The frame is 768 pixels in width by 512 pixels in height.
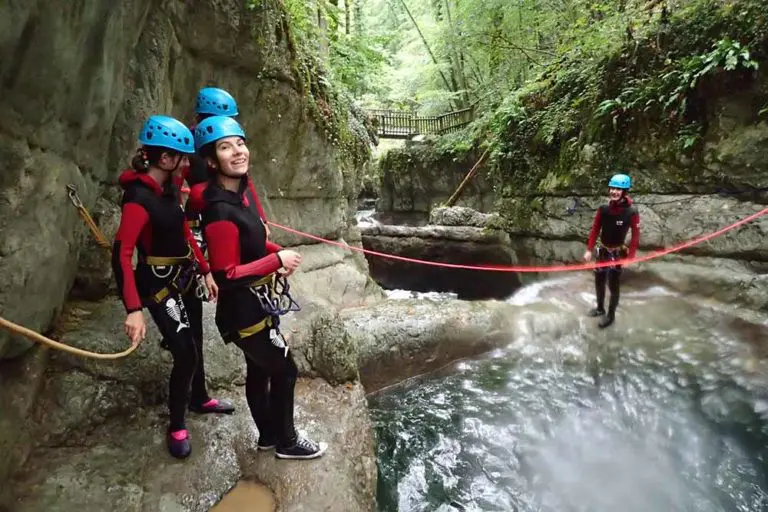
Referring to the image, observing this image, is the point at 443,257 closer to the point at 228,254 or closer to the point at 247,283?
the point at 247,283

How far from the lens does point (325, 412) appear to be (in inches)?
150

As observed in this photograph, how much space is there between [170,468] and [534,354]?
15.2 feet

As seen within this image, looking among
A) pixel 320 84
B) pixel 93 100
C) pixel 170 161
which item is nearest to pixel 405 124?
pixel 320 84

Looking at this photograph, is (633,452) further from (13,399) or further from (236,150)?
(13,399)

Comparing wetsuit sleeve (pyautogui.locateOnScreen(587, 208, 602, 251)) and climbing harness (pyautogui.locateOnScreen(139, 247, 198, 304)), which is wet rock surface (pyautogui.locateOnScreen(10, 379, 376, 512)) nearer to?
climbing harness (pyautogui.locateOnScreen(139, 247, 198, 304))

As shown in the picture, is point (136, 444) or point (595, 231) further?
point (595, 231)

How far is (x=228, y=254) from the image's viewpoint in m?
2.49

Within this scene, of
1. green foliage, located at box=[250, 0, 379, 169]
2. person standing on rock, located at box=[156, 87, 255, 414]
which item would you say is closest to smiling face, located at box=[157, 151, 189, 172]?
person standing on rock, located at box=[156, 87, 255, 414]

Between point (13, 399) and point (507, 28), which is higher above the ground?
point (507, 28)

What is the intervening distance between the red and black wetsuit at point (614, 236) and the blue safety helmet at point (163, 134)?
543 cm

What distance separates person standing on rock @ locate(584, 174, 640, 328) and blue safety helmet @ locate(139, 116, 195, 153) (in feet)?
17.6

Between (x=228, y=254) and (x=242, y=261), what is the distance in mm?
155

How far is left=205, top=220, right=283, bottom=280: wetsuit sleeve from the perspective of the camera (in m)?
2.46

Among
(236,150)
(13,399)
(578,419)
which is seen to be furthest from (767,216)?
(13,399)
